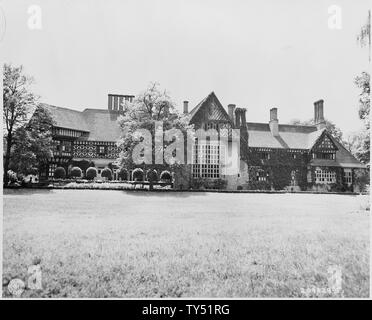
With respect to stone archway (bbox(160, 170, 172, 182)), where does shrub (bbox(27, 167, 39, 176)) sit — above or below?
above

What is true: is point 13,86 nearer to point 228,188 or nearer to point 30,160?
point 30,160

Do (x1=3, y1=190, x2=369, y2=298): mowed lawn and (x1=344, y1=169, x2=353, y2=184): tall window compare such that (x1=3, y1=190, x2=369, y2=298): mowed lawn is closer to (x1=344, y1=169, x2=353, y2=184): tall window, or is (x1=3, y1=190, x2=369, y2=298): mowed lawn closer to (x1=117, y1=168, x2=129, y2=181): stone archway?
(x1=117, y1=168, x2=129, y2=181): stone archway

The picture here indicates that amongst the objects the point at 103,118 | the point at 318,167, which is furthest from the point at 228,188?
the point at 103,118

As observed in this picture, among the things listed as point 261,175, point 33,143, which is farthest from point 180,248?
point 261,175

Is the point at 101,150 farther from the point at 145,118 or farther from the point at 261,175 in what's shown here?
the point at 261,175

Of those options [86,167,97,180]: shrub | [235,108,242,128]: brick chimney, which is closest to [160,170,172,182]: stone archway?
[86,167,97,180]: shrub
